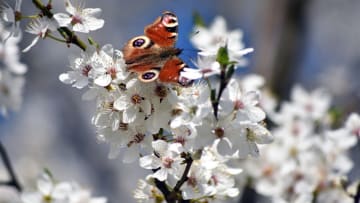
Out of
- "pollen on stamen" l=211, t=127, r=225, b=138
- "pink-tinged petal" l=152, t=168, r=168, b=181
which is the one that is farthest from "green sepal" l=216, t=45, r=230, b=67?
"pink-tinged petal" l=152, t=168, r=168, b=181

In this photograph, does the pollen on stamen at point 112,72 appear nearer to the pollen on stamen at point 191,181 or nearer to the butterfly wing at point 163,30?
the butterfly wing at point 163,30

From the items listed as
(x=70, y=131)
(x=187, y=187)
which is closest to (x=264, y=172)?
(x=187, y=187)

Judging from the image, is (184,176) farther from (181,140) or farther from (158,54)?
(158,54)

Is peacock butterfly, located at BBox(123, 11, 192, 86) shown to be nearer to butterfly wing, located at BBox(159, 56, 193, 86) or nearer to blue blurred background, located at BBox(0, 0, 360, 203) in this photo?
butterfly wing, located at BBox(159, 56, 193, 86)

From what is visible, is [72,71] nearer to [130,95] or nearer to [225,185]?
[130,95]

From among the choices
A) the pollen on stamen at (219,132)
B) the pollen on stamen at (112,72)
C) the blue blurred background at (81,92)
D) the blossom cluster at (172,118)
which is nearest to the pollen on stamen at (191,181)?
the blossom cluster at (172,118)

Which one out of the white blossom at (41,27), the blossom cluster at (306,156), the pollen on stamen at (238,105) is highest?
the blossom cluster at (306,156)
